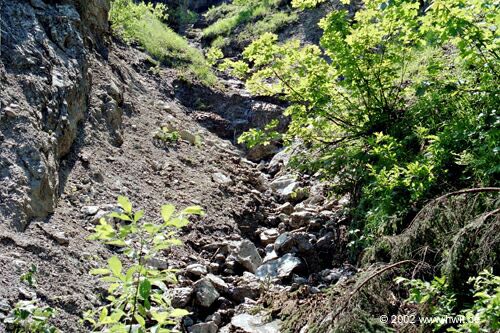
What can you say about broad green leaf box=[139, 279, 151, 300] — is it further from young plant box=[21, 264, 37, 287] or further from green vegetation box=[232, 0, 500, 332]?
young plant box=[21, 264, 37, 287]

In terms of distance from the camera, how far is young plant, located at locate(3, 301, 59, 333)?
92.0 inches

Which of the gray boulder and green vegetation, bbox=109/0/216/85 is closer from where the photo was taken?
the gray boulder

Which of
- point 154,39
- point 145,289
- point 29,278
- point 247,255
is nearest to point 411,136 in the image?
point 247,255

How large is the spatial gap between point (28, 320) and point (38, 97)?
2.87m

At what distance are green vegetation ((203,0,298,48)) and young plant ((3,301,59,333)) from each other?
12.2 metres

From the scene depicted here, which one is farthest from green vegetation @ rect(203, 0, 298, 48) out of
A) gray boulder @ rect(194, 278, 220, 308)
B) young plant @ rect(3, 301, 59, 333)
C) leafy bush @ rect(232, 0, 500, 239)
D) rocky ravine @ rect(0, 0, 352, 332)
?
young plant @ rect(3, 301, 59, 333)

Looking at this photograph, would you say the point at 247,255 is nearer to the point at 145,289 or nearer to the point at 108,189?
the point at 108,189

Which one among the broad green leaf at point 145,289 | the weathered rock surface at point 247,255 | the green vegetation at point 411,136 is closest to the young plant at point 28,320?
the broad green leaf at point 145,289

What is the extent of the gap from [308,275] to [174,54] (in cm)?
798

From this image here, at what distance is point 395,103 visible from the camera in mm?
5324

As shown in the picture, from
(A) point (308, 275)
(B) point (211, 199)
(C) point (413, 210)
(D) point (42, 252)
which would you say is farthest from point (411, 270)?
(B) point (211, 199)

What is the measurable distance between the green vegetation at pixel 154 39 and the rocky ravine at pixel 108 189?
185 centimetres

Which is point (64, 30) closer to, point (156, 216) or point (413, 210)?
point (156, 216)

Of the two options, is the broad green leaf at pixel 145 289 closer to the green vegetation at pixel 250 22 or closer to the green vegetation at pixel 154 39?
the green vegetation at pixel 154 39
